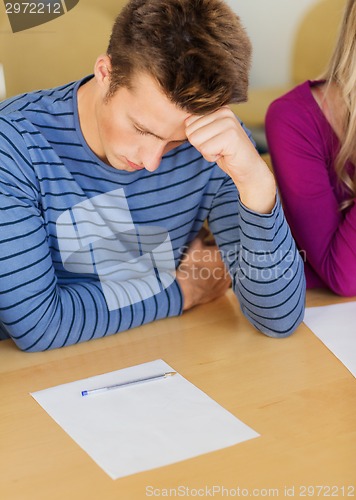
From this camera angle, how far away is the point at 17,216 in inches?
44.5

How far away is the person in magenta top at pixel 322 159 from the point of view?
1.45 metres

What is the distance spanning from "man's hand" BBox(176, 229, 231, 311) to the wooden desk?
24mm

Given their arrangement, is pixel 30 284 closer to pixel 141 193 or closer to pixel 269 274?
pixel 141 193

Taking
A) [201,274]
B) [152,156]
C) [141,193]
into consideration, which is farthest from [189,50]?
[201,274]

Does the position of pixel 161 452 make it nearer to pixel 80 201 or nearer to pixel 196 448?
pixel 196 448

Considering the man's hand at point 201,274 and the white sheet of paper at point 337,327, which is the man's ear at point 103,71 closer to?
the man's hand at point 201,274

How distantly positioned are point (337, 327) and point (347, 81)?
1.73 feet

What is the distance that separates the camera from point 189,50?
39.7 inches

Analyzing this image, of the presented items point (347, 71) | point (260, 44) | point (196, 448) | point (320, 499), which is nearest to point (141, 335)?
point (196, 448)

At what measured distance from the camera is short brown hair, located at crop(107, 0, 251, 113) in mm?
1020

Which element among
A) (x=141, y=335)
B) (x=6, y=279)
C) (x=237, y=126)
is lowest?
(x=141, y=335)

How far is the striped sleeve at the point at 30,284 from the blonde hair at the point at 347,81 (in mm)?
560

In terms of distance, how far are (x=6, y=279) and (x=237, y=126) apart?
44cm

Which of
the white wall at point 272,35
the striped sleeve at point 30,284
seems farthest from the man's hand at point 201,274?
the white wall at point 272,35
